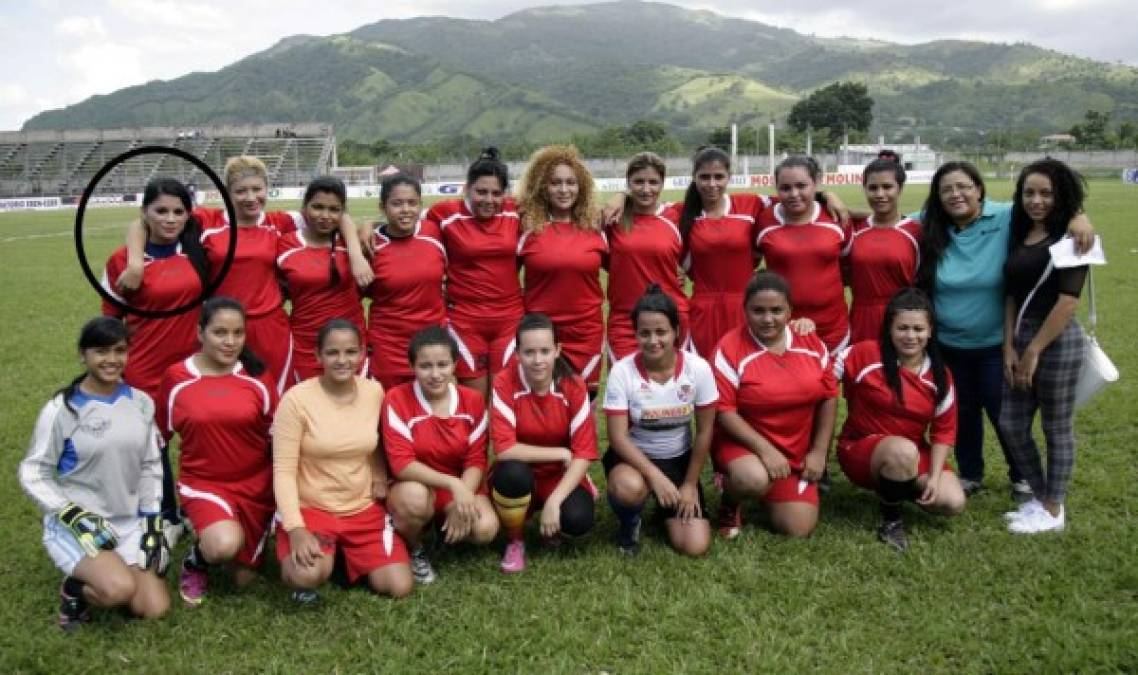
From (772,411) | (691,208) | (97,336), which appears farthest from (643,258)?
(97,336)

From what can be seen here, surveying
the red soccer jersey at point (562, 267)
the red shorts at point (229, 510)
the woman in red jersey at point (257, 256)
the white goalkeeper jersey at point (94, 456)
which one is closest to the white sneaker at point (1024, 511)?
the red soccer jersey at point (562, 267)

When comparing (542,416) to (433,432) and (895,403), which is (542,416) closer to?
(433,432)

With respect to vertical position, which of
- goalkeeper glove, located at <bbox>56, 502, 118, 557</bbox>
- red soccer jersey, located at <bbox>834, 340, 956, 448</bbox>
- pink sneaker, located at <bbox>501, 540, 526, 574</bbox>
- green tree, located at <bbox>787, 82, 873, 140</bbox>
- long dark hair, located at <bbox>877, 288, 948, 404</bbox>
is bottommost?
pink sneaker, located at <bbox>501, 540, 526, 574</bbox>

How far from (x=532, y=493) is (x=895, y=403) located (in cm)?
187

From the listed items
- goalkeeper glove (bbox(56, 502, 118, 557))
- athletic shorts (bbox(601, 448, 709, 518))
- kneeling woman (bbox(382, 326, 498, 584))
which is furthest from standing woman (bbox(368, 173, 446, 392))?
goalkeeper glove (bbox(56, 502, 118, 557))

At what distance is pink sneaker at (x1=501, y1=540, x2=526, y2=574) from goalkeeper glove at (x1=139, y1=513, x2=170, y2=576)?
149 cm

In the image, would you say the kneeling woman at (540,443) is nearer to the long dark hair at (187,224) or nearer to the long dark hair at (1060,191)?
the long dark hair at (187,224)

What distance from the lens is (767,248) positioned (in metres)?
4.97

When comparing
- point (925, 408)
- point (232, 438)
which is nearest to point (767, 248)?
point (925, 408)

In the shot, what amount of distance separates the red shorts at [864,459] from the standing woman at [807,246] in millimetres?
642

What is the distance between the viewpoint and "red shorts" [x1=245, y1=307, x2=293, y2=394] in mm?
4586

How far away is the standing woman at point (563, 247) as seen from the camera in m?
4.88

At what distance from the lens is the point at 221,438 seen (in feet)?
13.3

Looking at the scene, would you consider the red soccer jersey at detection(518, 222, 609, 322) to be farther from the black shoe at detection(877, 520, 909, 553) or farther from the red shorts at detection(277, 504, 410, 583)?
the black shoe at detection(877, 520, 909, 553)
